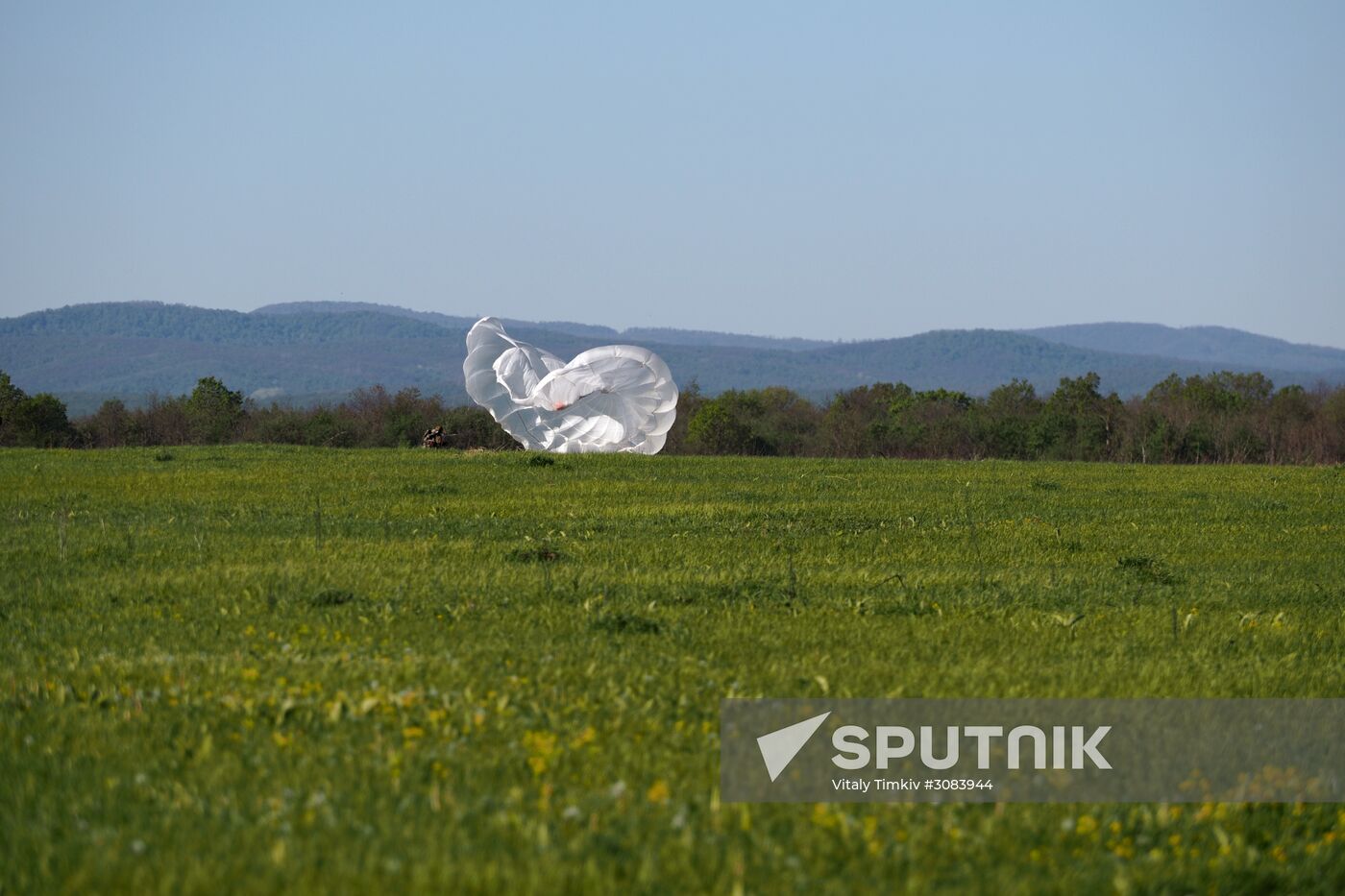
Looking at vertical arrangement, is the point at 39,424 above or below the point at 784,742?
above

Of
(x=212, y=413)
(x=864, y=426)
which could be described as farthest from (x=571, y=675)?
(x=864, y=426)

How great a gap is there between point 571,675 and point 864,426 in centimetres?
5555

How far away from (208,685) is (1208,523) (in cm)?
1639

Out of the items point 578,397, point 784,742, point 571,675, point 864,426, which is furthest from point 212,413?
point 784,742

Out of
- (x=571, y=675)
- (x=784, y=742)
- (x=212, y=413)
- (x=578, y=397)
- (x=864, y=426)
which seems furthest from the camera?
(x=864, y=426)

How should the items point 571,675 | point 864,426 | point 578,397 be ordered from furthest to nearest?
point 864,426 < point 578,397 < point 571,675

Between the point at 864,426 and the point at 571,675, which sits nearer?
the point at 571,675

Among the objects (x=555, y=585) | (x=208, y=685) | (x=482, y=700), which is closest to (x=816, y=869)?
(x=482, y=700)

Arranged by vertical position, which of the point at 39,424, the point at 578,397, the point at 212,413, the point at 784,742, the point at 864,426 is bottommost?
the point at 784,742

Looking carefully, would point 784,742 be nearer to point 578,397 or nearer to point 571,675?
point 571,675

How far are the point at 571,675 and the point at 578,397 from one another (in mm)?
31214

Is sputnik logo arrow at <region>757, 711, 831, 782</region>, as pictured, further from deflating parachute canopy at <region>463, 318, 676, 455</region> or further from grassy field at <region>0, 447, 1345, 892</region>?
deflating parachute canopy at <region>463, 318, 676, 455</region>

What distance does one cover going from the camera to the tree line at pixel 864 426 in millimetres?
Answer: 50594

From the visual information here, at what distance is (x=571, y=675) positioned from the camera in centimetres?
839
